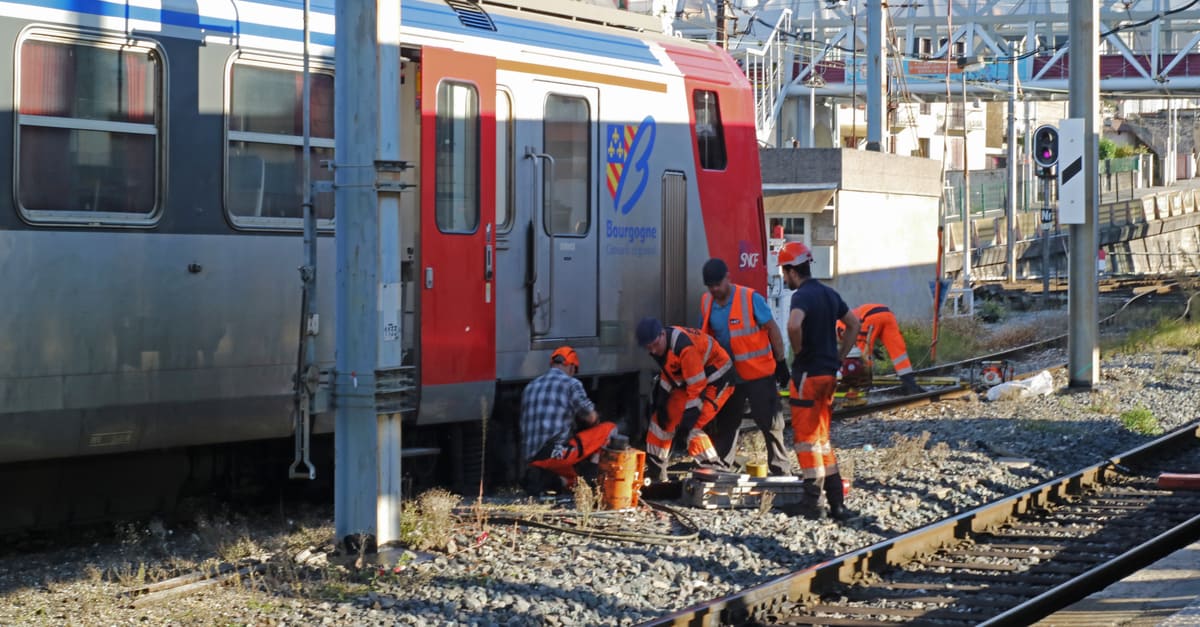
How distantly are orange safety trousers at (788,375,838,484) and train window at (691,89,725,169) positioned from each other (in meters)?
3.11

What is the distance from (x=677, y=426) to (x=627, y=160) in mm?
2089

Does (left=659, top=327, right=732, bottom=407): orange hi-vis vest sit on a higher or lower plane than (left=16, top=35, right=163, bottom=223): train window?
lower

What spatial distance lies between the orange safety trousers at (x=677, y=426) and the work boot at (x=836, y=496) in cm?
140

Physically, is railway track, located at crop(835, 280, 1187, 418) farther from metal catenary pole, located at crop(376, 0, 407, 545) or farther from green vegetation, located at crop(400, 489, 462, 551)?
metal catenary pole, located at crop(376, 0, 407, 545)

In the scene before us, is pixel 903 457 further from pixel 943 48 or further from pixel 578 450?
pixel 943 48

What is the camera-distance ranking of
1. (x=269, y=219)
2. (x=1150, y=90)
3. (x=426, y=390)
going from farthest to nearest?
(x=1150, y=90)
(x=426, y=390)
(x=269, y=219)

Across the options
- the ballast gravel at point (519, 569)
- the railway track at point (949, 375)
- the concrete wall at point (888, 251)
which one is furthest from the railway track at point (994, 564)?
the concrete wall at point (888, 251)

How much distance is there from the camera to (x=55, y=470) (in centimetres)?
839

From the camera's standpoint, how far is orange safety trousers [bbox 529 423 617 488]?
33.3 ft

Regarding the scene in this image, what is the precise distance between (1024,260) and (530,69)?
4109cm

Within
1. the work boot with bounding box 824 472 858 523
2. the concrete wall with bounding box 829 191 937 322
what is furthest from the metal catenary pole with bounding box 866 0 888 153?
the work boot with bounding box 824 472 858 523

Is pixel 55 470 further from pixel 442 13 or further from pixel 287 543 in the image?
pixel 442 13

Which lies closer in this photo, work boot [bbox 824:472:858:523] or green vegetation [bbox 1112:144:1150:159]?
work boot [bbox 824:472:858:523]

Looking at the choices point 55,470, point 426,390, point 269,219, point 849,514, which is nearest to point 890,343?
point 849,514
